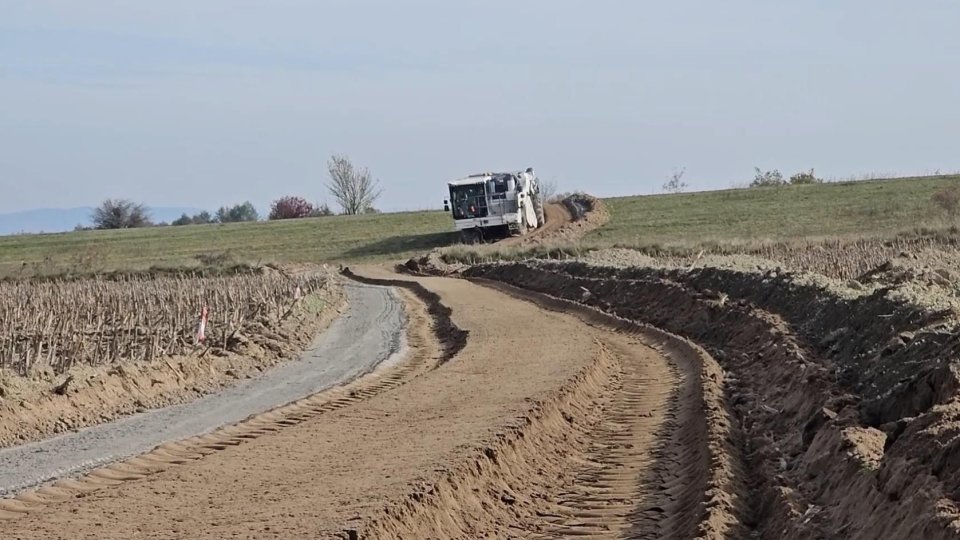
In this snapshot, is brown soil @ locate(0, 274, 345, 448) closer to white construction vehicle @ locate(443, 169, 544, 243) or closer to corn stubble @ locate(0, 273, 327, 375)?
corn stubble @ locate(0, 273, 327, 375)

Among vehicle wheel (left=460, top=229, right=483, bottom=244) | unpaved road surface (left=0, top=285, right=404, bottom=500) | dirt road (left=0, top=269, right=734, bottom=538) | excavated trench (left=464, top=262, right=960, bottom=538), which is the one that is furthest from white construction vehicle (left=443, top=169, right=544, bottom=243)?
dirt road (left=0, top=269, right=734, bottom=538)

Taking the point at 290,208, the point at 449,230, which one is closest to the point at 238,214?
the point at 290,208

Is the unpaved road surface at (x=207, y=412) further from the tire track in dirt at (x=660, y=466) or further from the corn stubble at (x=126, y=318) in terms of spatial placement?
the tire track in dirt at (x=660, y=466)

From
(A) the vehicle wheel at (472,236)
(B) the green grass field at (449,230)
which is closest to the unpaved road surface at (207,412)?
(B) the green grass field at (449,230)

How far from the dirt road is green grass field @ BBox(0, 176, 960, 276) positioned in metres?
32.6

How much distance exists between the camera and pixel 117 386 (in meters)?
17.1

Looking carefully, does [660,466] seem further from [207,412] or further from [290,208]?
[290,208]

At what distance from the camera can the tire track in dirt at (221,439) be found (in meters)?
10.9

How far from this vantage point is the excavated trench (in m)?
7.61

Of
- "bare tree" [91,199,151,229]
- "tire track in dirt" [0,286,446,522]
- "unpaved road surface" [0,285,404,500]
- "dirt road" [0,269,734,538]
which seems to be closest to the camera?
"dirt road" [0,269,734,538]

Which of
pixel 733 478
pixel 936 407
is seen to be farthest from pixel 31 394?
pixel 936 407

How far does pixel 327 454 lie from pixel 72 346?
10.6 m

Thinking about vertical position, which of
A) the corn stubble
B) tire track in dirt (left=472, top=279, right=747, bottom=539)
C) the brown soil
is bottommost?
tire track in dirt (left=472, top=279, right=747, bottom=539)

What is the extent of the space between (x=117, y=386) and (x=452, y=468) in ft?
26.6
